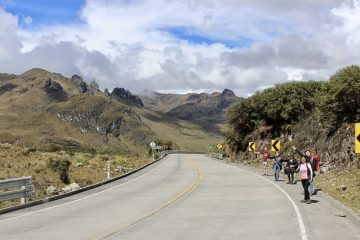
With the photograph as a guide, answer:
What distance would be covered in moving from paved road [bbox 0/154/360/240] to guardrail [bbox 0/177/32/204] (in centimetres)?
91

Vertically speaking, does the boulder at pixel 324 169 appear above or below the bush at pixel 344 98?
below

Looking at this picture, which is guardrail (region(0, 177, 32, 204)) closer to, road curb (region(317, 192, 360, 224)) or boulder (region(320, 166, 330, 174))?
road curb (region(317, 192, 360, 224))

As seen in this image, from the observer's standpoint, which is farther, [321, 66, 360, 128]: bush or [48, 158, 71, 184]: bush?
[321, 66, 360, 128]: bush

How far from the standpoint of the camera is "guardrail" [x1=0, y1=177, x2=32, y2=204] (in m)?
17.5

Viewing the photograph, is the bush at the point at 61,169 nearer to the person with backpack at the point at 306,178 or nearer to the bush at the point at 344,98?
→ the person with backpack at the point at 306,178

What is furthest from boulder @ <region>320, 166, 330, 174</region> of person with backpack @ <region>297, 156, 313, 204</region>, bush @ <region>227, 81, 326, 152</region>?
bush @ <region>227, 81, 326, 152</region>

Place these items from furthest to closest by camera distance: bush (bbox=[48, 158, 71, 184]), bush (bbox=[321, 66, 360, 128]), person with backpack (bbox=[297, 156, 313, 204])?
bush (bbox=[321, 66, 360, 128]) → bush (bbox=[48, 158, 71, 184]) → person with backpack (bbox=[297, 156, 313, 204])

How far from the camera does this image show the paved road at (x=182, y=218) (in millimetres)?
11609

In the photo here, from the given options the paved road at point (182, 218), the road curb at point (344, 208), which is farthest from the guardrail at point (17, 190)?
the road curb at point (344, 208)

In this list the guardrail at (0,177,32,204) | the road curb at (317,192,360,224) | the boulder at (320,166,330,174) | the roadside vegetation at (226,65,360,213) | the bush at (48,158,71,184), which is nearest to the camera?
the road curb at (317,192,360,224)

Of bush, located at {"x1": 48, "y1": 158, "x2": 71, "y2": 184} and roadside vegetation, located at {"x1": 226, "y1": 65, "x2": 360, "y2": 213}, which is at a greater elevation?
roadside vegetation, located at {"x1": 226, "y1": 65, "x2": 360, "y2": 213}

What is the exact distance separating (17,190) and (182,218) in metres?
7.20

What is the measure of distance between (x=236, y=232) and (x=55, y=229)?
4.39 meters

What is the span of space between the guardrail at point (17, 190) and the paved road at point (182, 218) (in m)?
0.91
